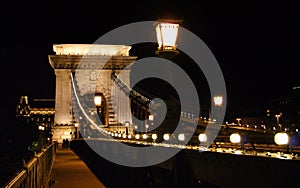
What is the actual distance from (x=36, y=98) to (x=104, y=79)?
1943 inches

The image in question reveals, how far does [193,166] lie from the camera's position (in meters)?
11.1

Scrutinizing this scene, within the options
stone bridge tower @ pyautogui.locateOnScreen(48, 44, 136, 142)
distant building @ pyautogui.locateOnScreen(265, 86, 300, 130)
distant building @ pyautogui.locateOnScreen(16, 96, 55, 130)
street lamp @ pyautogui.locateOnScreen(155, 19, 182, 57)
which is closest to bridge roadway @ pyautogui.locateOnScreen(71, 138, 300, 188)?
street lamp @ pyautogui.locateOnScreen(155, 19, 182, 57)

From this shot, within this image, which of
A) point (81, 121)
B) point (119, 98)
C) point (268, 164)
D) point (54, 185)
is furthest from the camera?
point (119, 98)

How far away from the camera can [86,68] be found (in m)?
46.6

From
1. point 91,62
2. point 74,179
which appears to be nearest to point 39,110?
point 91,62

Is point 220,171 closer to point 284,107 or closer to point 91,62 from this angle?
point 284,107

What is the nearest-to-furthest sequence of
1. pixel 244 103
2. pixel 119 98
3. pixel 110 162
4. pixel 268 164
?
pixel 268 164 < pixel 110 162 < pixel 244 103 < pixel 119 98

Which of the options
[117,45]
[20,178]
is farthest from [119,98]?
[20,178]

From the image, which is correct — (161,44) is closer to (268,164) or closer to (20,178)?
(268,164)

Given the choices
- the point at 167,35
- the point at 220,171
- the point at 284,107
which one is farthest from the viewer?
the point at 284,107

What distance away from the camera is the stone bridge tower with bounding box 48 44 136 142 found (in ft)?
151

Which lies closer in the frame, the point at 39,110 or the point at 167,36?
the point at 167,36

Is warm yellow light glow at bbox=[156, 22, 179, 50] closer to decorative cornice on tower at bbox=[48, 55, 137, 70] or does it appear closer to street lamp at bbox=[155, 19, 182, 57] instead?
street lamp at bbox=[155, 19, 182, 57]

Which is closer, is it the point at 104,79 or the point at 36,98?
the point at 104,79
